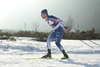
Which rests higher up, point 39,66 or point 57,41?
point 57,41

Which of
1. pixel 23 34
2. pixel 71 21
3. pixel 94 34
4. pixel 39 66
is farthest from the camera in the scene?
pixel 71 21

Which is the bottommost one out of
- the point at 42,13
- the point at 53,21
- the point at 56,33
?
the point at 56,33

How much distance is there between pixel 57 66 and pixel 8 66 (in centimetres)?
126

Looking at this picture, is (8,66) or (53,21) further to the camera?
(53,21)

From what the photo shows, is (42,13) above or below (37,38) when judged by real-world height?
above

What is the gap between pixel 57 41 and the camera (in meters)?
4.42

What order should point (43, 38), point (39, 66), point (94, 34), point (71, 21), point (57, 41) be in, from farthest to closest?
point (71, 21), point (94, 34), point (43, 38), point (57, 41), point (39, 66)

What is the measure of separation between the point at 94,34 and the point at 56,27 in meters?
20.7

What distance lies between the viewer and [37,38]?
16500mm

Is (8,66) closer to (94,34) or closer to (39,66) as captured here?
(39,66)

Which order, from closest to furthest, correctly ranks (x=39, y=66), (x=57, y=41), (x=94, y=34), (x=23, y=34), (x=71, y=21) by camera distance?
(x=39, y=66)
(x=57, y=41)
(x=94, y=34)
(x=23, y=34)
(x=71, y=21)

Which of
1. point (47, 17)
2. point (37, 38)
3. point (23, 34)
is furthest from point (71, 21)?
point (47, 17)

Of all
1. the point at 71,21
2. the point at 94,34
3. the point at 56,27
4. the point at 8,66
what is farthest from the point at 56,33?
the point at 71,21

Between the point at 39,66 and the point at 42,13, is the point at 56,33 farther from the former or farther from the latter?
the point at 39,66
